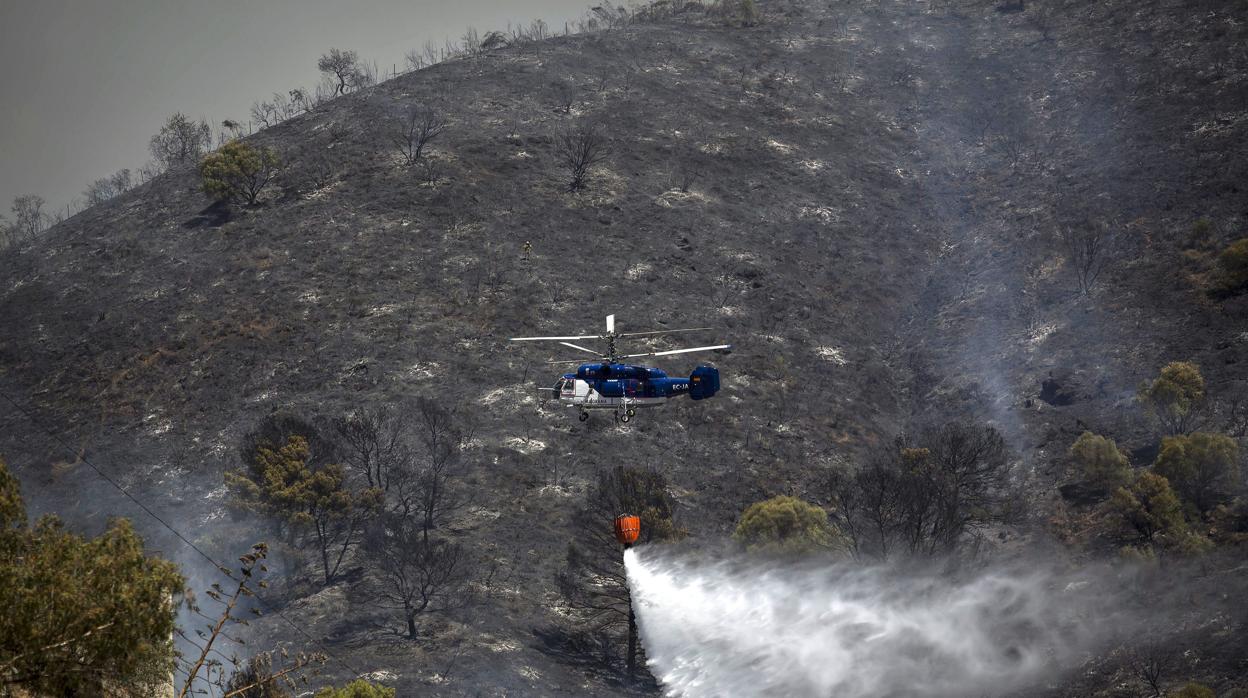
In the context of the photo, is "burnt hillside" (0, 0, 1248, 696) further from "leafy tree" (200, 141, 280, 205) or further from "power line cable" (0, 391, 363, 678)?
"leafy tree" (200, 141, 280, 205)

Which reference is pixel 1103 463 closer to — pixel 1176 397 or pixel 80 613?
pixel 1176 397

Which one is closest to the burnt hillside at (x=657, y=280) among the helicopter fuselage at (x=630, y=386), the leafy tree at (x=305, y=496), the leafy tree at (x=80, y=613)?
the leafy tree at (x=305, y=496)

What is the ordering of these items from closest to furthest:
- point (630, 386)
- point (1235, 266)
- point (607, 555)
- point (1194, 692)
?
point (630, 386) → point (1194, 692) → point (607, 555) → point (1235, 266)

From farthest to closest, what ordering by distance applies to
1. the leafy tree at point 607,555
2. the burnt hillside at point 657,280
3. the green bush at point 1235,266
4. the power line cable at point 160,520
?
the green bush at point 1235,266, the burnt hillside at point 657,280, the leafy tree at point 607,555, the power line cable at point 160,520

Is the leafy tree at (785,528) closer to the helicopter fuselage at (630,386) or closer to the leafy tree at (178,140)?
the helicopter fuselage at (630,386)

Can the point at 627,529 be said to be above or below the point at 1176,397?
above

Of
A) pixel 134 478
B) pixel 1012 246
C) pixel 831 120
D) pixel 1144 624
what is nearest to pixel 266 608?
pixel 134 478

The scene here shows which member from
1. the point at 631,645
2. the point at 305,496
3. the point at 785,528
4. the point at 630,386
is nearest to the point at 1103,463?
the point at 785,528
